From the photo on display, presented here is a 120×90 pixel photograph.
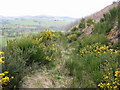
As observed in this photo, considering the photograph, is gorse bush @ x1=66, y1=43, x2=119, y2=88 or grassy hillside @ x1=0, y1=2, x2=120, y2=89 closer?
grassy hillside @ x1=0, y1=2, x2=120, y2=89

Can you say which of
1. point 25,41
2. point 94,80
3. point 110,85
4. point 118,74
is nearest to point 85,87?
point 94,80

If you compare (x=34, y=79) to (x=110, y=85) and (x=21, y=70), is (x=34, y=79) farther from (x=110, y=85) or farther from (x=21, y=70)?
(x=110, y=85)

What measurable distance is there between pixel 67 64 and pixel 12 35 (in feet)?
6.22

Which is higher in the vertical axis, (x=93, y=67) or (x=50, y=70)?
(x=93, y=67)

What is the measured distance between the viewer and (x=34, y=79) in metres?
3.34

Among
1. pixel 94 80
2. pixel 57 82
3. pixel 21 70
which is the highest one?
pixel 21 70

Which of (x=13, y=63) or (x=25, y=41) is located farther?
(x=25, y=41)

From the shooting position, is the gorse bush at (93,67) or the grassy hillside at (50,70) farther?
the gorse bush at (93,67)

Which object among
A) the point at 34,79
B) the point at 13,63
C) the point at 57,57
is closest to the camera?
the point at 13,63

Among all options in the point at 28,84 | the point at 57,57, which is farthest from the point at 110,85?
the point at 57,57

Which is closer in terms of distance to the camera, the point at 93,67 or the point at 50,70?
the point at 93,67

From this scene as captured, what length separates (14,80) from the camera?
8.61ft

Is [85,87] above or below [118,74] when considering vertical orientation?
below

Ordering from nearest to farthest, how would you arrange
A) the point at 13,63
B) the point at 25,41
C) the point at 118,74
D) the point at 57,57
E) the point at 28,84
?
the point at 118,74 → the point at 13,63 → the point at 28,84 → the point at 25,41 → the point at 57,57
